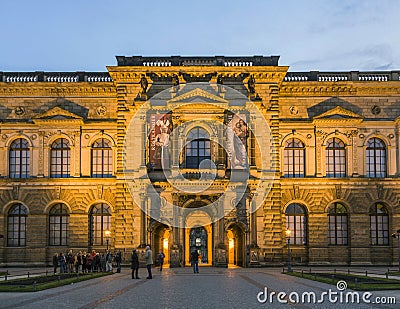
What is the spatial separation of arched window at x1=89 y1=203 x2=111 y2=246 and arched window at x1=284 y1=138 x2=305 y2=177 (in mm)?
13663

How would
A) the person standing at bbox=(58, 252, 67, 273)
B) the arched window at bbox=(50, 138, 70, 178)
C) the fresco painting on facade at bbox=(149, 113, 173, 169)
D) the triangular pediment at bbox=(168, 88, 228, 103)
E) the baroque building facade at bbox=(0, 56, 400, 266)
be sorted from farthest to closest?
the arched window at bbox=(50, 138, 70, 178) < the triangular pediment at bbox=(168, 88, 228, 103) < the fresco painting on facade at bbox=(149, 113, 173, 169) < the baroque building facade at bbox=(0, 56, 400, 266) < the person standing at bbox=(58, 252, 67, 273)

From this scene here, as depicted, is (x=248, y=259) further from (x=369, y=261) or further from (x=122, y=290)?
(x=122, y=290)

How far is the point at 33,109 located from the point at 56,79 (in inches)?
112

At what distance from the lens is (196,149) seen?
49.1 m

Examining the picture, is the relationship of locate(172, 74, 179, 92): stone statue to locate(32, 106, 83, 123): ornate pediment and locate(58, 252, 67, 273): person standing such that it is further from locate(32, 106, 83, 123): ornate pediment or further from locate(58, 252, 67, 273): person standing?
locate(58, 252, 67, 273): person standing

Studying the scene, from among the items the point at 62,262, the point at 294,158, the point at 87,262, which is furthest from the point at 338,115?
the point at 62,262

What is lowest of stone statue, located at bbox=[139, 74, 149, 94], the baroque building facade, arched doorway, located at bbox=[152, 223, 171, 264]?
arched doorway, located at bbox=[152, 223, 171, 264]

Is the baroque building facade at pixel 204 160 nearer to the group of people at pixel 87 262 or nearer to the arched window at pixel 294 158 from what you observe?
the arched window at pixel 294 158

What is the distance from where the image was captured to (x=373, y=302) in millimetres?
21625

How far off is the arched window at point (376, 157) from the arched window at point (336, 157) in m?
1.90

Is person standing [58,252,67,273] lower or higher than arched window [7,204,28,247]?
lower

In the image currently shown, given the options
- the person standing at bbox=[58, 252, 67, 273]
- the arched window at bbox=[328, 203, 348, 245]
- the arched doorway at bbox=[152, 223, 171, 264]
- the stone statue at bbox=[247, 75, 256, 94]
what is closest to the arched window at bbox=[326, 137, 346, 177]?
the arched window at bbox=[328, 203, 348, 245]

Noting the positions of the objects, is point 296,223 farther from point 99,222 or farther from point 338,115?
point 99,222

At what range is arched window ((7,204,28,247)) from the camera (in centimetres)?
4994
